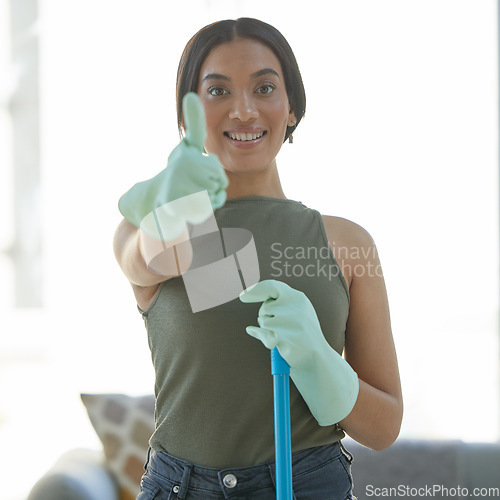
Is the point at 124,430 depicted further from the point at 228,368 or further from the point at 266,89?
the point at 266,89

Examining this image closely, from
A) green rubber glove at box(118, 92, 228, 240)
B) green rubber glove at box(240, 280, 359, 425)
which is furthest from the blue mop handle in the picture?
green rubber glove at box(118, 92, 228, 240)

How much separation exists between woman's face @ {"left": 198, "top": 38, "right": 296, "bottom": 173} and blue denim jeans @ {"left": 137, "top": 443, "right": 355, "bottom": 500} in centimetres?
39

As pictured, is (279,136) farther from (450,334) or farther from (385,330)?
(450,334)

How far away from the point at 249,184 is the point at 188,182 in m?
0.34

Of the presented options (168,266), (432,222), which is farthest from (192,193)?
(432,222)

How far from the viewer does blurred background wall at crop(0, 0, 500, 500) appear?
7.55 ft

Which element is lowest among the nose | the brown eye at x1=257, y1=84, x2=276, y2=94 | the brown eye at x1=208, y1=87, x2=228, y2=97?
the nose

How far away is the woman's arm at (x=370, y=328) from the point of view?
0.91 meters

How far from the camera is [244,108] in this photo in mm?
840

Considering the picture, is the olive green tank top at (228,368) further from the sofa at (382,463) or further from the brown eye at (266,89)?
the sofa at (382,463)

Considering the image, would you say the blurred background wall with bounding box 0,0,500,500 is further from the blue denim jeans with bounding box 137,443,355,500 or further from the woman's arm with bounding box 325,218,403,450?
the blue denim jeans with bounding box 137,443,355,500

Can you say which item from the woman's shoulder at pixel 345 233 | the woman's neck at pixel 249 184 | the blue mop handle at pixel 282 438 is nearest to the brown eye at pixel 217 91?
A: the woman's neck at pixel 249 184

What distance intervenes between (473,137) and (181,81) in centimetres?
168

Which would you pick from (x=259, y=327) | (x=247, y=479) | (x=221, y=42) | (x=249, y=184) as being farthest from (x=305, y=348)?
(x=221, y=42)
